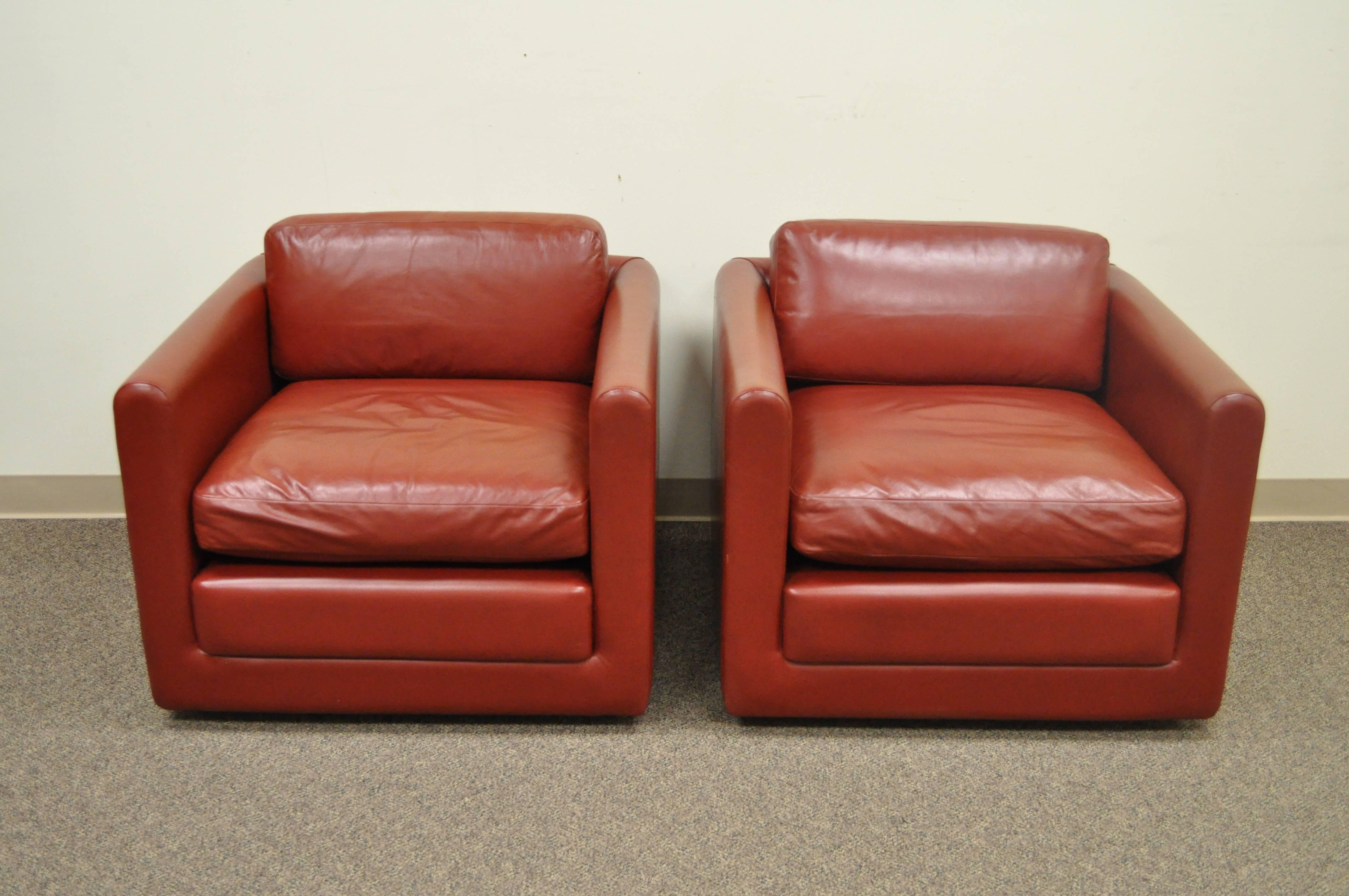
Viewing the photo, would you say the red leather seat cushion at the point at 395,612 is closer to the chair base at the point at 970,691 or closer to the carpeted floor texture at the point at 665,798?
the carpeted floor texture at the point at 665,798

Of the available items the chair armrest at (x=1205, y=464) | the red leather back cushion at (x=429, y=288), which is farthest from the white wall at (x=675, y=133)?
the chair armrest at (x=1205, y=464)

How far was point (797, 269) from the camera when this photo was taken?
2498mm

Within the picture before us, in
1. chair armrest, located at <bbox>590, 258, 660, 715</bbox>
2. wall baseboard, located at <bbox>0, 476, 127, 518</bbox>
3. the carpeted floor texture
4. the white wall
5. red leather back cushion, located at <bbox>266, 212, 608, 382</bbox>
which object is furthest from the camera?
wall baseboard, located at <bbox>0, 476, 127, 518</bbox>

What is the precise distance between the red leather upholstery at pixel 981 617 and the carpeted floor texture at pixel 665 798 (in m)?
0.19

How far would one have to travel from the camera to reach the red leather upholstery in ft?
6.77

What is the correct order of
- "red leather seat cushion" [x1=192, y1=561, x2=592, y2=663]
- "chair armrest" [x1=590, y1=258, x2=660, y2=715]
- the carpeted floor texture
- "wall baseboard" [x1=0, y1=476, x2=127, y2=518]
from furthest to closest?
"wall baseboard" [x1=0, y1=476, x2=127, y2=518], "red leather seat cushion" [x1=192, y1=561, x2=592, y2=663], "chair armrest" [x1=590, y1=258, x2=660, y2=715], the carpeted floor texture

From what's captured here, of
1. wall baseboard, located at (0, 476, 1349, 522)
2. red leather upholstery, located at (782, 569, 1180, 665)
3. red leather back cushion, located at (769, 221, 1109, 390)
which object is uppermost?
red leather back cushion, located at (769, 221, 1109, 390)

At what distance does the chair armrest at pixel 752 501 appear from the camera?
1.97 metres

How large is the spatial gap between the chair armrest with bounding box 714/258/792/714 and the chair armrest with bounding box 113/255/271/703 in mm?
954

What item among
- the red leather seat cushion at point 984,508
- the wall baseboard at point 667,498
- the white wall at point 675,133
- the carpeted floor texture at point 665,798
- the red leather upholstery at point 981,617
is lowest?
the carpeted floor texture at point 665,798

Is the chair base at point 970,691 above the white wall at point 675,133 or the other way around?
the other way around

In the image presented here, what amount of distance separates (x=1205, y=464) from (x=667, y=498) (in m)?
1.40

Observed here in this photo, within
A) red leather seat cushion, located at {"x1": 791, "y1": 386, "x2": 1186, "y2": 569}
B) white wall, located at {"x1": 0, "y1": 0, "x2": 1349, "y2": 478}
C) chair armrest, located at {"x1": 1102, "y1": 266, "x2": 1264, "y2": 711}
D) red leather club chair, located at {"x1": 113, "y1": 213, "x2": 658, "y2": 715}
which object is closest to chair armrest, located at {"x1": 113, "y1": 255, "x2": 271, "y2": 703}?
red leather club chair, located at {"x1": 113, "y1": 213, "x2": 658, "y2": 715}

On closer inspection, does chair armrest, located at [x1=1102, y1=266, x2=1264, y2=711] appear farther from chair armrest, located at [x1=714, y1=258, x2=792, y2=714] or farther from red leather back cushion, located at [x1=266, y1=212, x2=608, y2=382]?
red leather back cushion, located at [x1=266, y1=212, x2=608, y2=382]
